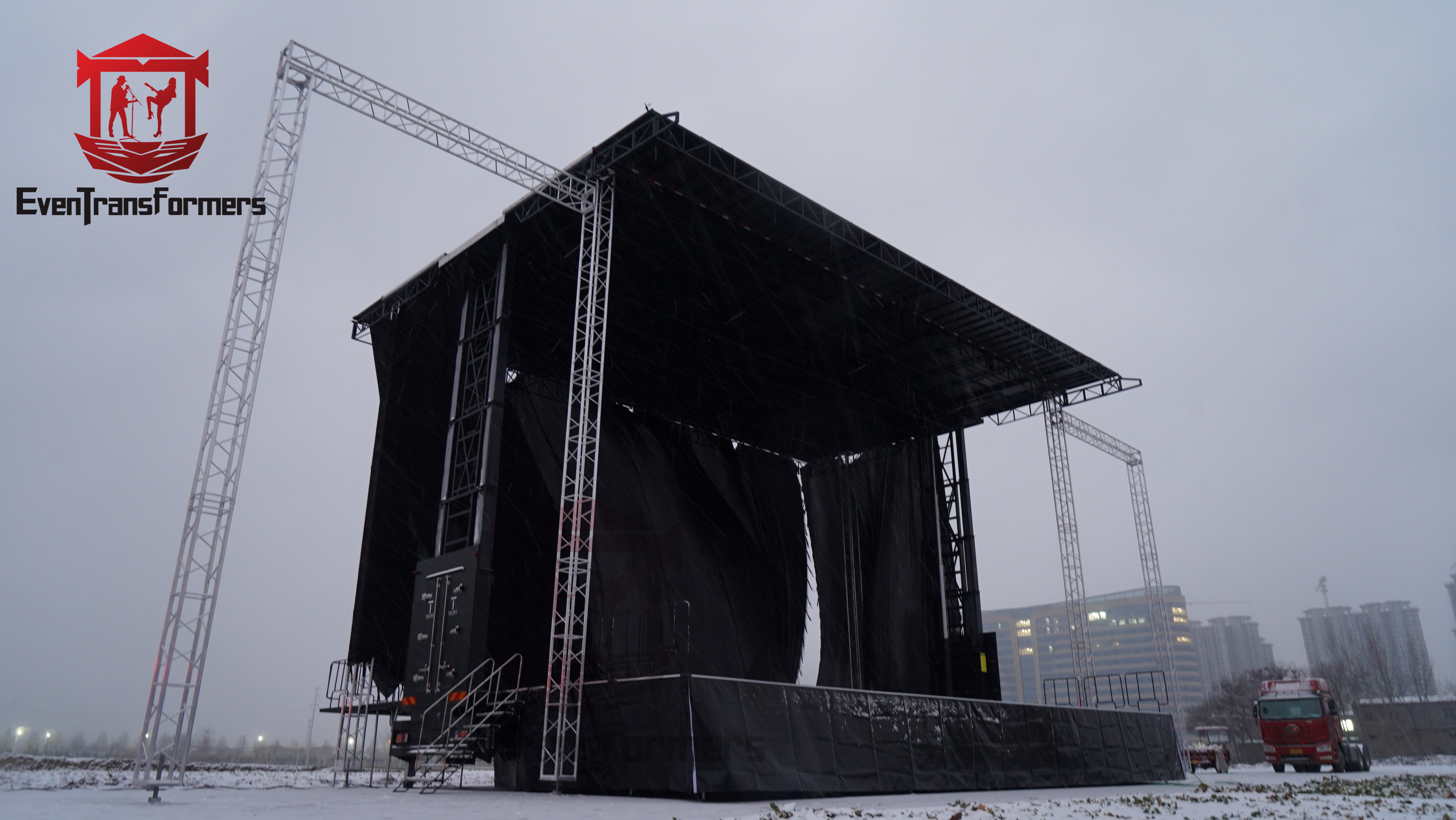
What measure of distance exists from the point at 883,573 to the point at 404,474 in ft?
46.2

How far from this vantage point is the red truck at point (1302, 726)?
2227cm

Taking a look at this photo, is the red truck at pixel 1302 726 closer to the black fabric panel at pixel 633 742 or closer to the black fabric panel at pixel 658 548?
the black fabric panel at pixel 658 548

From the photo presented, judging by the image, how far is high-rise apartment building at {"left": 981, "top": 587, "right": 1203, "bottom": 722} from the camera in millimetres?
107312

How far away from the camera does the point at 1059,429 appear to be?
24.8m

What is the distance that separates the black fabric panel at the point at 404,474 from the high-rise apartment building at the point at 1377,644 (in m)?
58.7

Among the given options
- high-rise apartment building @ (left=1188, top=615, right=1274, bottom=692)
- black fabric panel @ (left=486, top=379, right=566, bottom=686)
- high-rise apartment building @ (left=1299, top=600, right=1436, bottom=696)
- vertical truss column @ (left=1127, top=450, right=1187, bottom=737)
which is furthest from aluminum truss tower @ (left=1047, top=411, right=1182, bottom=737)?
high-rise apartment building @ (left=1188, top=615, right=1274, bottom=692)

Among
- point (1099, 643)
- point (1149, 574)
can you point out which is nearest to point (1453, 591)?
point (1099, 643)

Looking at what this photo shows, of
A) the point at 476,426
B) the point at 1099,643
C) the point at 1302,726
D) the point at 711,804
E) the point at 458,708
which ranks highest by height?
the point at 1099,643

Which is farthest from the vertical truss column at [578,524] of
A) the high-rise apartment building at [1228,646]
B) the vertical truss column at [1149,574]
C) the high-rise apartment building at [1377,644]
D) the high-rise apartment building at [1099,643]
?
the high-rise apartment building at [1228,646]

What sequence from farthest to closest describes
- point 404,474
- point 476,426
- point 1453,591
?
point 1453,591
point 404,474
point 476,426

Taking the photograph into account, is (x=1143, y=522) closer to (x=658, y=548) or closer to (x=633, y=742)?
(x=658, y=548)

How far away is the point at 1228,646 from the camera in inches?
6038

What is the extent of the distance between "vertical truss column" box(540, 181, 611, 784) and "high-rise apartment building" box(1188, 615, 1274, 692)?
16103 cm

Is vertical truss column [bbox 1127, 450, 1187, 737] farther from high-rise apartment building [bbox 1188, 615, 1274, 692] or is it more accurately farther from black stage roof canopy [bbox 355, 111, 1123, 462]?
high-rise apartment building [bbox 1188, 615, 1274, 692]
